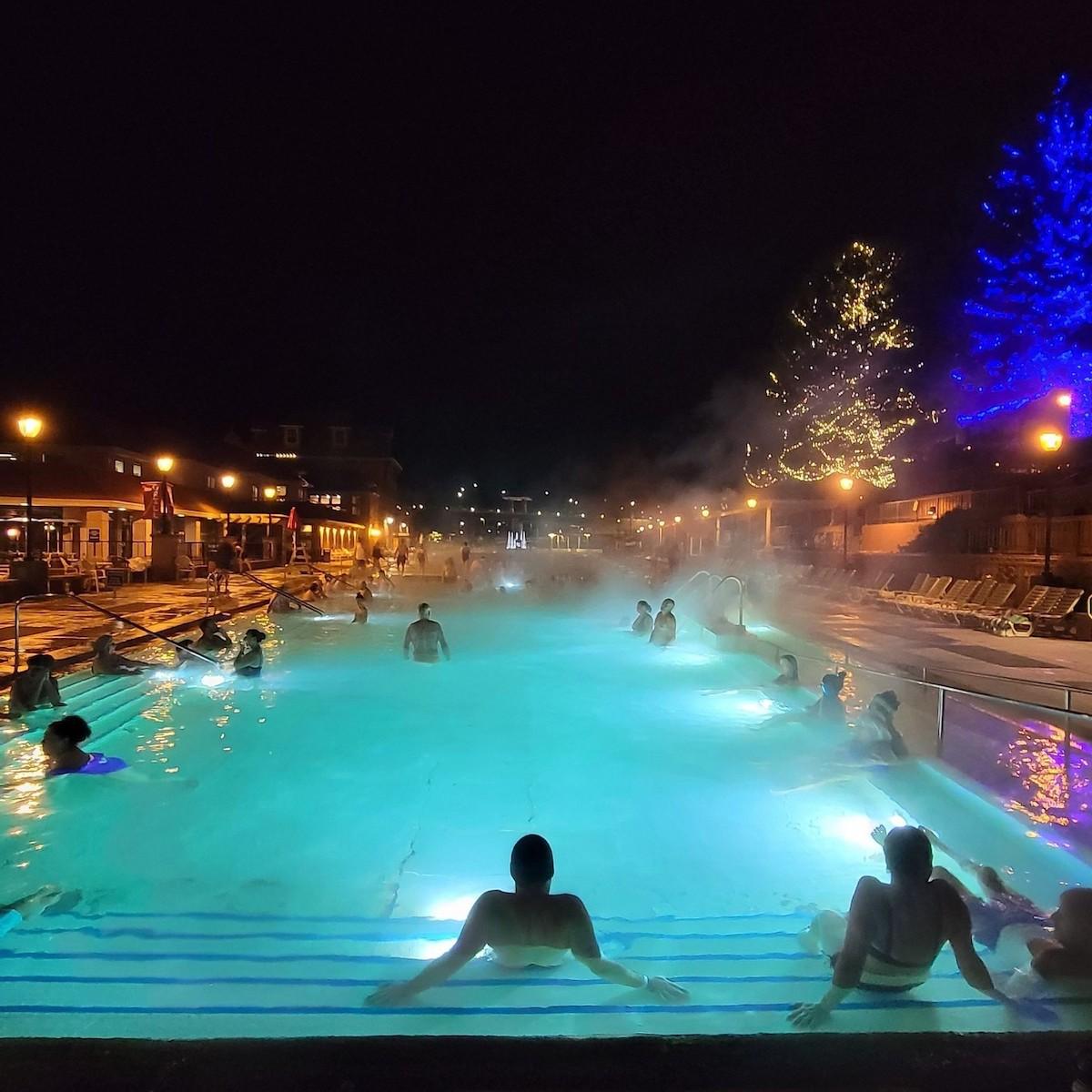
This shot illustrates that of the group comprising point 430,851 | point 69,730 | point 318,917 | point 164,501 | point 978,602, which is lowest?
point 430,851

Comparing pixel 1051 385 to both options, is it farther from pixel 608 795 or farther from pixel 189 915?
pixel 189 915

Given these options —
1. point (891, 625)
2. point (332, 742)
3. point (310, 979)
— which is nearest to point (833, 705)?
point (332, 742)

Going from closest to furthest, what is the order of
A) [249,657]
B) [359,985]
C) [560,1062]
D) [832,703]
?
[560,1062]
[359,985]
[832,703]
[249,657]

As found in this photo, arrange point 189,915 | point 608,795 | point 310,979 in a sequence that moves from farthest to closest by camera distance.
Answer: point 608,795 < point 189,915 < point 310,979

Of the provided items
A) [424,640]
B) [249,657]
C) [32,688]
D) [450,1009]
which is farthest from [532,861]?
[424,640]

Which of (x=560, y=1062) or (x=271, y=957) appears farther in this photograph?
(x=271, y=957)

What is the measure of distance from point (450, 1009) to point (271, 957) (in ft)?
3.55

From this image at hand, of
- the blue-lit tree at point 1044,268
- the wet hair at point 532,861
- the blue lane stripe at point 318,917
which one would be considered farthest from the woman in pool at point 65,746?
the blue-lit tree at point 1044,268

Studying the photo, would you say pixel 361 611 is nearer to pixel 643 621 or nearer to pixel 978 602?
pixel 643 621

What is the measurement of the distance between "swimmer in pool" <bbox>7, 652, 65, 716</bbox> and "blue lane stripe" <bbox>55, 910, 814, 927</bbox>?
4341 millimetres

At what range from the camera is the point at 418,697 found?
1098cm

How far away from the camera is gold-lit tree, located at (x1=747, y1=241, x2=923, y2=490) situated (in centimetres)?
3459

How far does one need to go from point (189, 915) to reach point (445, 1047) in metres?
2.42

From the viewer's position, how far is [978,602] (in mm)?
17406
